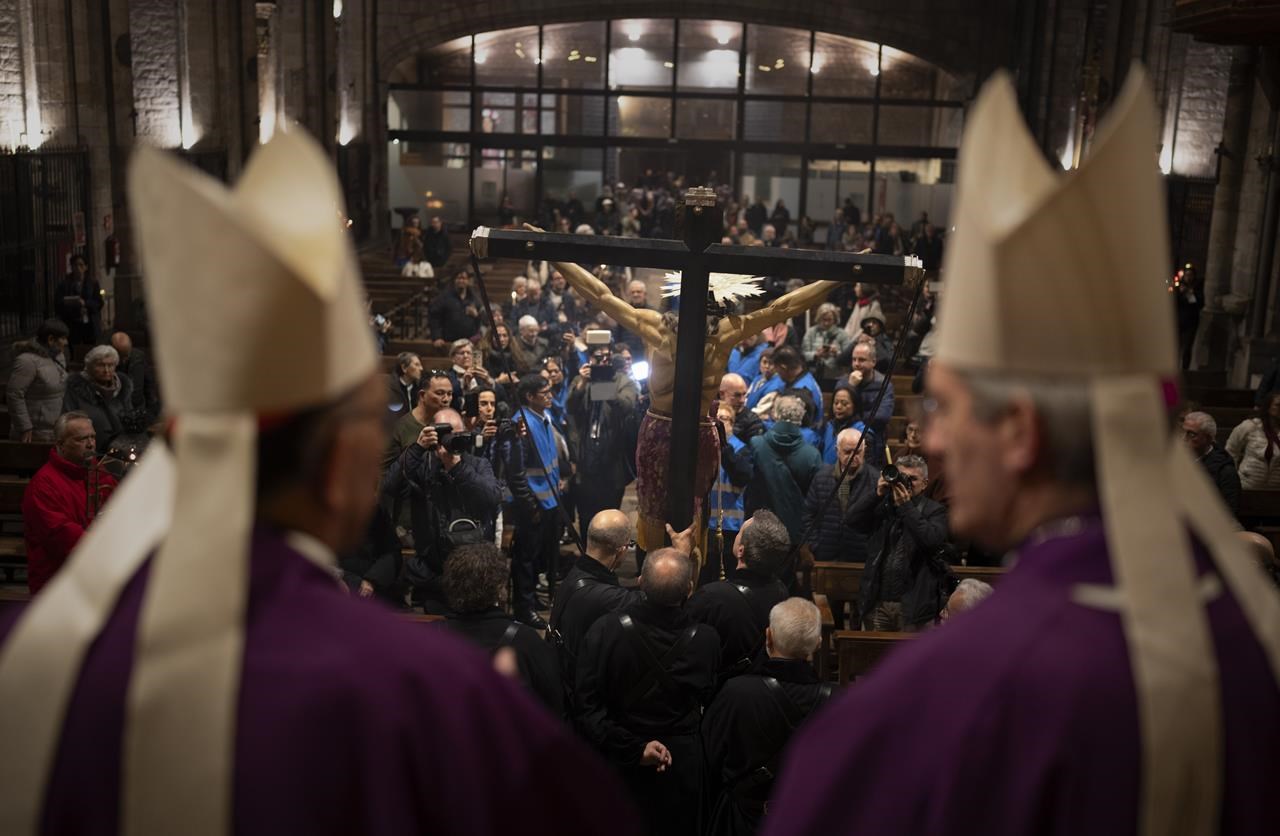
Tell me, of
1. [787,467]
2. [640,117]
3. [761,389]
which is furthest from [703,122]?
[787,467]

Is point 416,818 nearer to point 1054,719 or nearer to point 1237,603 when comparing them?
point 1054,719

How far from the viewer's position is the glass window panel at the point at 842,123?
28016 millimetres

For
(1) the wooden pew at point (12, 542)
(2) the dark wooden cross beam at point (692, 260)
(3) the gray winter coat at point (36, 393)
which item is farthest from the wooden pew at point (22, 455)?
(2) the dark wooden cross beam at point (692, 260)

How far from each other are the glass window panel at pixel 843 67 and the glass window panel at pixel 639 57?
2.99m

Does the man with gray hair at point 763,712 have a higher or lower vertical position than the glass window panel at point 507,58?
lower

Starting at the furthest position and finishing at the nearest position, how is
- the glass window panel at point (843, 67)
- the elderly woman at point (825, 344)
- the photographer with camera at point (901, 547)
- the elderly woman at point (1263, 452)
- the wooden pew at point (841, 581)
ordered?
the glass window panel at point (843, 67), the elderly woman at point (825, 344), the elderly woman at point (1263, 452), the wooden pew at point (841, 581), the photographer with camera at point (901, 547)

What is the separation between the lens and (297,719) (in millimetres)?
1505

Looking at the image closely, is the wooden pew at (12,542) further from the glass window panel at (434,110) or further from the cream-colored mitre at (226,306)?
the glass window panel at (434,110)

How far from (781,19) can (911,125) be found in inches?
134

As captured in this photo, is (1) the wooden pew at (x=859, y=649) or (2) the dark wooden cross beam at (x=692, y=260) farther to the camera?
(1) the wooden pew at (x=859, y=649)

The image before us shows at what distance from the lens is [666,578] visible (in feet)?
14.2

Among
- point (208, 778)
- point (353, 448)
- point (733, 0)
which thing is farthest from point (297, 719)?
point (733, 0)

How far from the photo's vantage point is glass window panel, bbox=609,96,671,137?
28.4 m

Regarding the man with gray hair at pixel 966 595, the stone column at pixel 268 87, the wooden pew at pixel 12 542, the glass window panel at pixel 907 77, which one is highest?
the glass window panel at pixel 907 77
